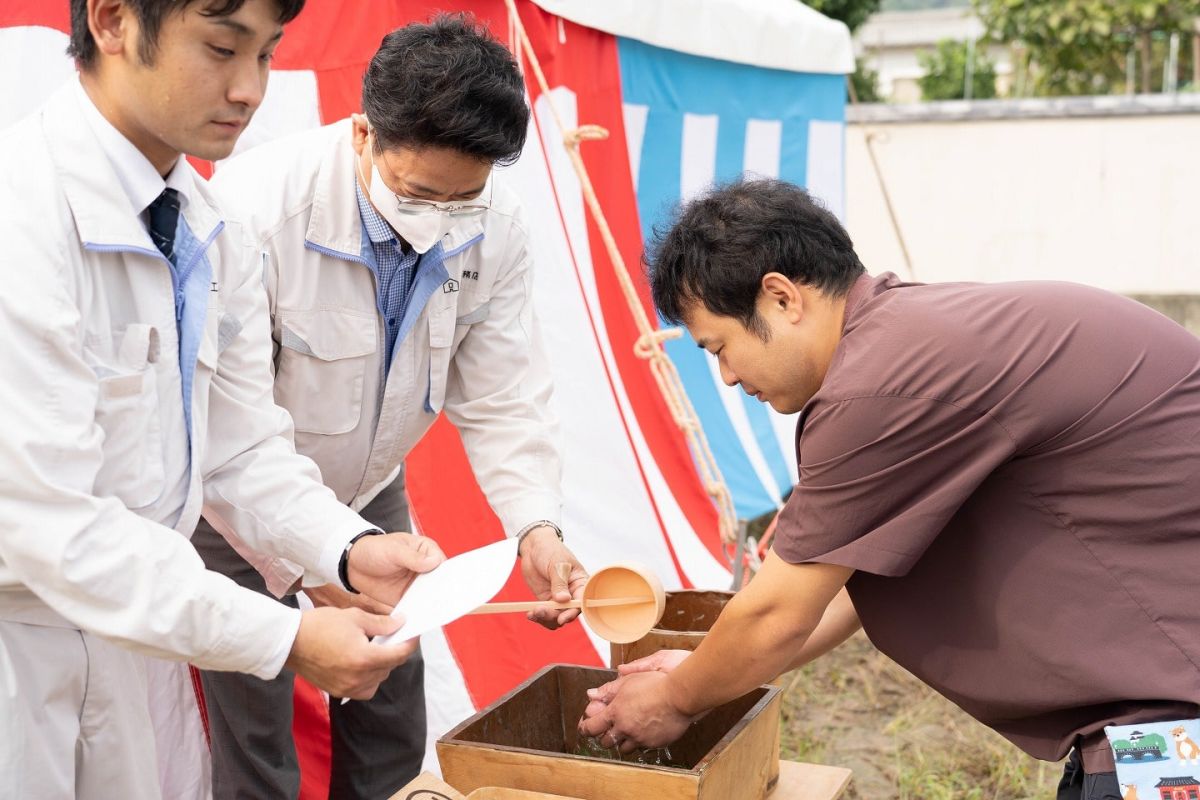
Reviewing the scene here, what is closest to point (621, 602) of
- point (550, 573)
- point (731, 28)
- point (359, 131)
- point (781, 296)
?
point (550, 573)

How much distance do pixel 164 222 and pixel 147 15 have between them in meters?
0.26

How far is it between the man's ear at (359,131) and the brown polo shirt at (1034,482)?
0.89 metres

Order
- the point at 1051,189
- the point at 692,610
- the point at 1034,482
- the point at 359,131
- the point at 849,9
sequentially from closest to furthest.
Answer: the point at 1034,482 < the point at 359,131 < the point at 692,610 < the point at 1051,189 < the point at 849,9

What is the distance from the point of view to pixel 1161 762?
144 cm

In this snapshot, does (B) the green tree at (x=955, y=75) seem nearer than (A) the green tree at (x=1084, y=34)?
No

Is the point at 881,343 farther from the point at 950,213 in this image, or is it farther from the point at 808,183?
the point at 950,213

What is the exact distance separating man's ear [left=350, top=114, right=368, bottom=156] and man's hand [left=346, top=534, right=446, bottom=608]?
0.68m

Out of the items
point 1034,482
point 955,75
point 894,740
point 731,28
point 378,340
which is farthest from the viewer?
point 955,75

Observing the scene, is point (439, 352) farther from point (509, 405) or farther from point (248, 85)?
point (248, 85)

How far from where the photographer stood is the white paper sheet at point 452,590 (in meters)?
1.42

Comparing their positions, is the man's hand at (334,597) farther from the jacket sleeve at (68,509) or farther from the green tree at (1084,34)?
the green tree at (1084,34)

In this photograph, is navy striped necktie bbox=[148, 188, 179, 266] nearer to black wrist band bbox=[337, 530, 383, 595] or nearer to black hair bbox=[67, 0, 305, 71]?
black hair bbox=[67, 0, 305, 71]

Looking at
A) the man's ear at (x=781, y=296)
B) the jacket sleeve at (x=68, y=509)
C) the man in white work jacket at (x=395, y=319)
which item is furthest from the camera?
the man in white work jacket at (x=395, y=319)

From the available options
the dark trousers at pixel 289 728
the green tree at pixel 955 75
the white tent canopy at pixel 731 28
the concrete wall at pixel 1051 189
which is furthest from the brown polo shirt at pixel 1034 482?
the green tree at pixel 955 75
